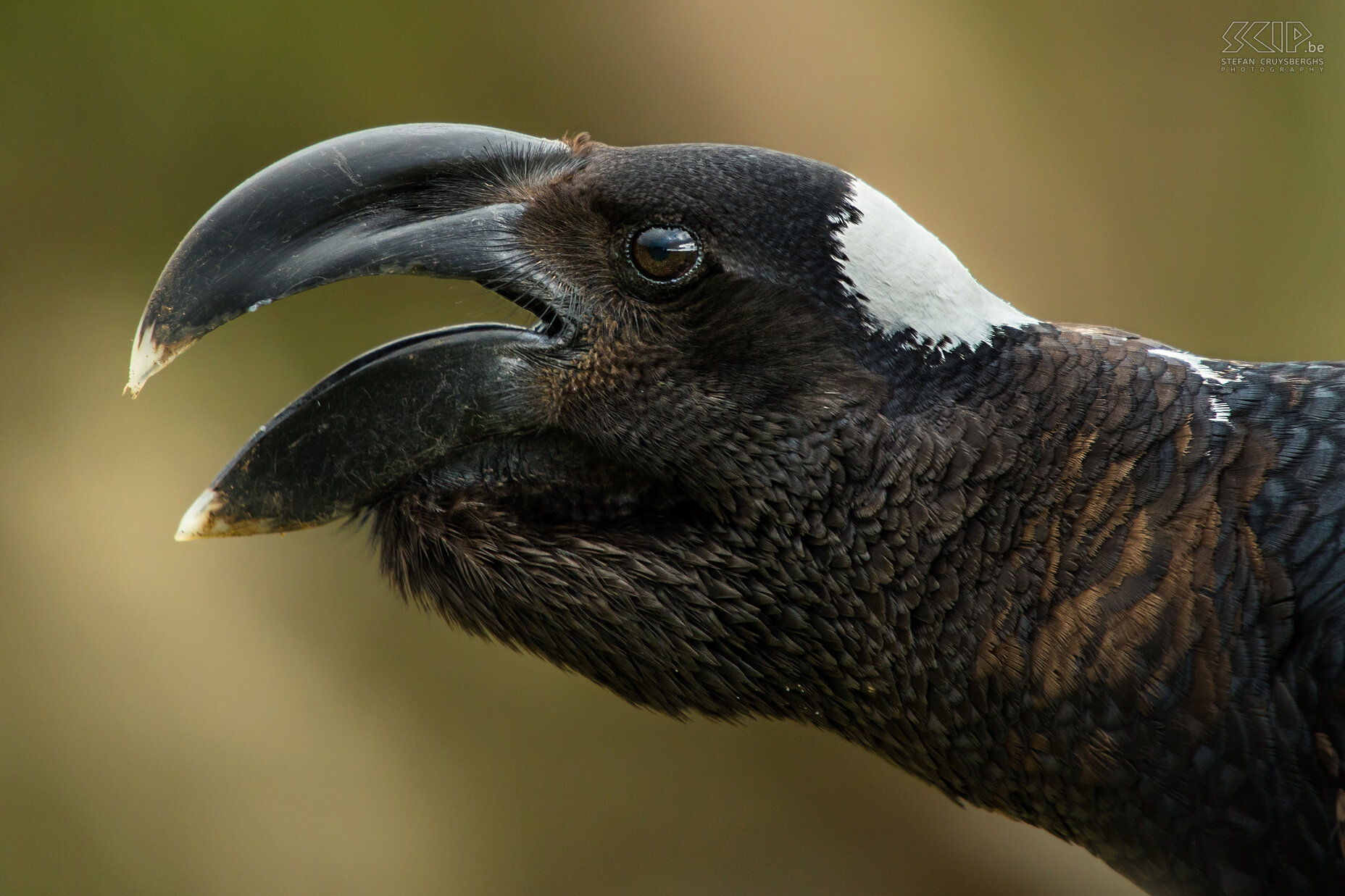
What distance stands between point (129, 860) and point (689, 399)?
17.9 feet

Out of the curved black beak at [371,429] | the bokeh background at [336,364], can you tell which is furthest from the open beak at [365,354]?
the bokeh background at [336,364]

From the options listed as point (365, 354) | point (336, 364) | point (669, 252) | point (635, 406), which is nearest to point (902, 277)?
point (669, 252)

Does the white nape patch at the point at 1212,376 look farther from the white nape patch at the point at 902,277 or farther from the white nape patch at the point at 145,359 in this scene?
the white nape patch at the point at 145,359

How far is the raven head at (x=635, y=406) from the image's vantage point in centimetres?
256

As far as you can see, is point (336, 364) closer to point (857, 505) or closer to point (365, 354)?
point (365, 354)

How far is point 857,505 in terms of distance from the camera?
2.56m

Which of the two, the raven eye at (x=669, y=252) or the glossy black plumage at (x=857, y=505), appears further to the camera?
the raven eye at (x=669, y=252)

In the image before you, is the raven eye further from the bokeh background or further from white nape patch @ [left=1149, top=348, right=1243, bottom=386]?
the bokeh background

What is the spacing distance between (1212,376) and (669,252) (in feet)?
4.40

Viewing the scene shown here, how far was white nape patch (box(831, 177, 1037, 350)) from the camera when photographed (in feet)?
8.69

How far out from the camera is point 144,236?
21.5ft

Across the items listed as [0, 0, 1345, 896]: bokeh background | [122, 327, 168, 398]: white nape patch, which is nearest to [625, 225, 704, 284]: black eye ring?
[122, 327, 168, 398]: white nape patch

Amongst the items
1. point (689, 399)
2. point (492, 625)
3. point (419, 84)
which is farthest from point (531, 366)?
point (419, 84)

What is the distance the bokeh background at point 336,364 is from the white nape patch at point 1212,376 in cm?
404
